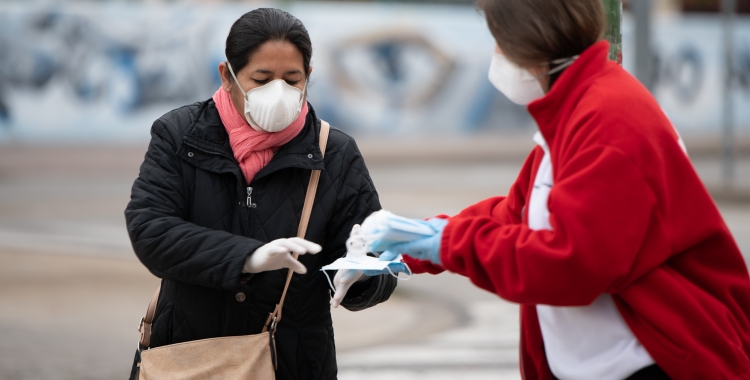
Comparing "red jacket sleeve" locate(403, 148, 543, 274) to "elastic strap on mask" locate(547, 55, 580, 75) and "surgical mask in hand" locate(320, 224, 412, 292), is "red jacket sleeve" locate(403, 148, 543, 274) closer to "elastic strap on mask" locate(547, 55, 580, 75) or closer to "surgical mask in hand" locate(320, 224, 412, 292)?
"surgical mask in hand" locate(320, 224, 412, 292)

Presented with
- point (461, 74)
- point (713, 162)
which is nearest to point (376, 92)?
point (461, 74)

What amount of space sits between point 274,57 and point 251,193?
1.32 ft

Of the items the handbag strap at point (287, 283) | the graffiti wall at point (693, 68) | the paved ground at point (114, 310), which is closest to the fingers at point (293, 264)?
the handbag strap at point (287, 283)

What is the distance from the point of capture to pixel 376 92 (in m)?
26.2

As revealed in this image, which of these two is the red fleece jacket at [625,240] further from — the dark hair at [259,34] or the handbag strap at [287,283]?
the dark hair at [259,34]

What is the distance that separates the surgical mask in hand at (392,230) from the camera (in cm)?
235

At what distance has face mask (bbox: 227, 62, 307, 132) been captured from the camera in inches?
110

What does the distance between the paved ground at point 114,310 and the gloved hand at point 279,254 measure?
12.4 ft

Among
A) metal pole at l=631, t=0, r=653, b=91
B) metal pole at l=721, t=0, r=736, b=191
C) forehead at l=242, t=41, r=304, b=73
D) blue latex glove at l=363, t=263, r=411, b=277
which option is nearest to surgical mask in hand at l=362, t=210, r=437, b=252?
blue latex glove at l=363, t=263, r=411, b=277

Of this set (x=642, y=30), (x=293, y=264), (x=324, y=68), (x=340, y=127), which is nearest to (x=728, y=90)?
(x=642, y=30)

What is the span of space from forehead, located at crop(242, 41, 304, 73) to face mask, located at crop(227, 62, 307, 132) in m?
0.04

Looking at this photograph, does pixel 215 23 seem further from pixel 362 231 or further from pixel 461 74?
pixel 362 231

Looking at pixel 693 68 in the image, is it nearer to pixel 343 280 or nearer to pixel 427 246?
pixel 343 280

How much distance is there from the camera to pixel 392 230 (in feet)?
7.71
